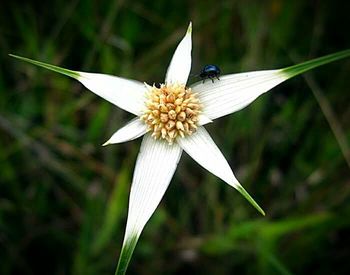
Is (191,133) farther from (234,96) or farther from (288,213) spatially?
(288,213)

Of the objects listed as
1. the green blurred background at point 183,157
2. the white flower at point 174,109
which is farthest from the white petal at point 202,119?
the green blurred background at point 183,157

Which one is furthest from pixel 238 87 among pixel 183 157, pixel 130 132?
pixel 183 157

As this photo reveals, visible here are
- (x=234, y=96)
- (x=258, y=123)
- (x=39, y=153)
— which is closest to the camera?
(x=234, y=96)

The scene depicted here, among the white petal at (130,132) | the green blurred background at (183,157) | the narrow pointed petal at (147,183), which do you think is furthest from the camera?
the green blurred background at (183,157)

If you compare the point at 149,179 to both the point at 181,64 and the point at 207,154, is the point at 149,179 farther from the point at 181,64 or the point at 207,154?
the point at 181,64

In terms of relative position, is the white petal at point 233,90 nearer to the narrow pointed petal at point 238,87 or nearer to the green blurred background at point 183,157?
the narrow pointed petal at point 238,87

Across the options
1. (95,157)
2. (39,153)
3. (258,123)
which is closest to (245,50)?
(258,123)
